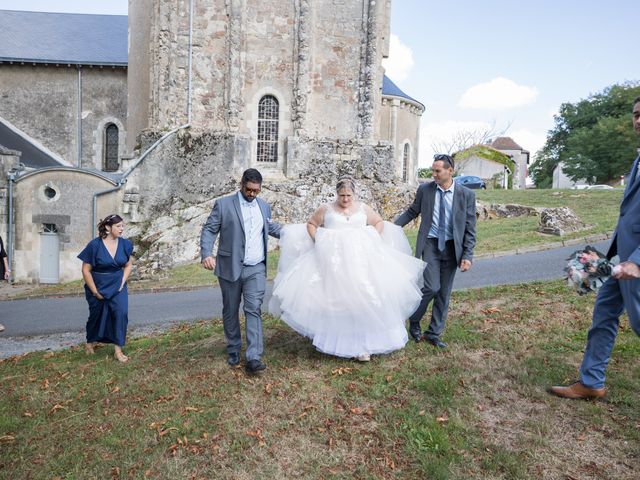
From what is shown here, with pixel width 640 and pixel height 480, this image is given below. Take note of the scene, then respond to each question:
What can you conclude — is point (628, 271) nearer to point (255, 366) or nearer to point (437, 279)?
point (437, 279)

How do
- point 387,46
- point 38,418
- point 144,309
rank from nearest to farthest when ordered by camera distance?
point 38,418, point 144,309, point 387,46

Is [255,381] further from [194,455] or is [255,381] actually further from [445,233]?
[445,233]

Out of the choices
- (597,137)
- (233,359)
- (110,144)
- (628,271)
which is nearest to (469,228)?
(628,271)

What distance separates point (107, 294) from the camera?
6688 mm

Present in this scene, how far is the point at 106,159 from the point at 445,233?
75.4 ft

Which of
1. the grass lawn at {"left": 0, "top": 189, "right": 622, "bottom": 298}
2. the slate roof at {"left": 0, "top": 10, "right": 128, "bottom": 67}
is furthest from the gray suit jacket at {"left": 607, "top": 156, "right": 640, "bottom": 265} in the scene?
the slate roof at {"left": 0, "top": 10, "right": 128, "bottom": 67}

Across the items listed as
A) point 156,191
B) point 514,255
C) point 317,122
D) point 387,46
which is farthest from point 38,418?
point 387,46

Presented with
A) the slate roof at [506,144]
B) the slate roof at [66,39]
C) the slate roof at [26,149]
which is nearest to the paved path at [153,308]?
the slate roof at [26,149]

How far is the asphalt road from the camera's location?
9781 mm

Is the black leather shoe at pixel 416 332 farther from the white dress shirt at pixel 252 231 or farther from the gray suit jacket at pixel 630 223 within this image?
the gray suit jacket at pixel 630 223

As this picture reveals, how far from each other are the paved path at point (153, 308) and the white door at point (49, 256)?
6.28 meters

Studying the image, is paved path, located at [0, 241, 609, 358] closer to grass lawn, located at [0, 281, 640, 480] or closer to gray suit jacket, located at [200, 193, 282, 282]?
grass lawn, located at [0, 281, 640, 480]

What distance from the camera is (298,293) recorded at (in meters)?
5.51

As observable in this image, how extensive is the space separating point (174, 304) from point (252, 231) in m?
6.12
